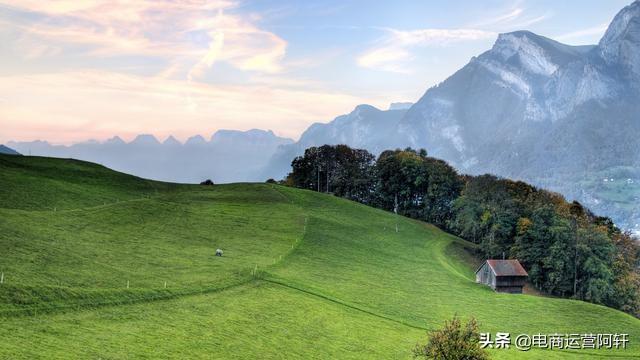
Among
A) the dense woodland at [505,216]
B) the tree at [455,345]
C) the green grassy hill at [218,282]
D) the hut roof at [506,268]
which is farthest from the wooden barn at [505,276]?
the tree at [455,345]

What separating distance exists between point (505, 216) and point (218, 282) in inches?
3392

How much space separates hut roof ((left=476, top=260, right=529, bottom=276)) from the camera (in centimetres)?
10350

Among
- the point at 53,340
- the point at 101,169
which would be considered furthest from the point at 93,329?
the point at 101,169

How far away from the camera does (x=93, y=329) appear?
154ft

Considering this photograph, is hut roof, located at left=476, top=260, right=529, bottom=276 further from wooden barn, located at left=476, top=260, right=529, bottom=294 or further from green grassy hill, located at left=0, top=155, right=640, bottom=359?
green grassy hill, located at left=0, top=155, right=640, bottom=359

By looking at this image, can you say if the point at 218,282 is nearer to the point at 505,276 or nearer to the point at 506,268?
the point at 505,276

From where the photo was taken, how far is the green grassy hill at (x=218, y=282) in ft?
161

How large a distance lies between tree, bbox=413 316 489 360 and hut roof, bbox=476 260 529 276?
57538mm

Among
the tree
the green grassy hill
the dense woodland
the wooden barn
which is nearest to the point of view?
the tree

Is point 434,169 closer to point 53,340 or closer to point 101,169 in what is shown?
point 101,169

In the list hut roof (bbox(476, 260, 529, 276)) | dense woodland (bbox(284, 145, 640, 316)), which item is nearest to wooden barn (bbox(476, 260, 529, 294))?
hut roof (bbox(476, 260, 529, 276))

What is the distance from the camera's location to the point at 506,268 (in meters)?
105

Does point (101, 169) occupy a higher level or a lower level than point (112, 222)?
higher

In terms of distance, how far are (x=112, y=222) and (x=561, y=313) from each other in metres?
73.2
